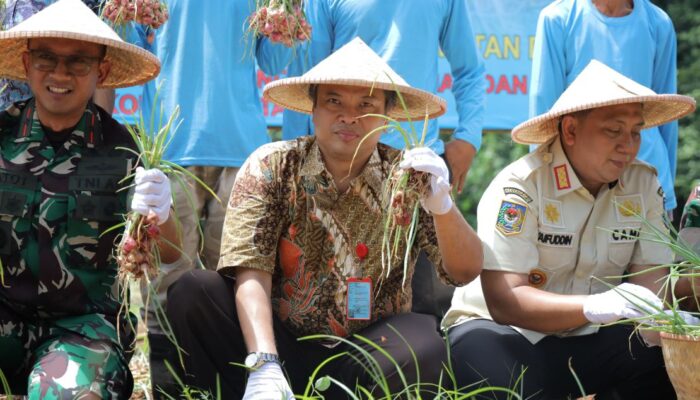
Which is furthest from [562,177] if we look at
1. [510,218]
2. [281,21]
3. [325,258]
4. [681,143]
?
[681,143]

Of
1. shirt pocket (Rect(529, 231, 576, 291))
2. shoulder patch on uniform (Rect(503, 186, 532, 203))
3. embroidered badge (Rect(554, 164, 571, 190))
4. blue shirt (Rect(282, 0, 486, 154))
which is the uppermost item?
blue shirt (Rect(282, 0, 486, 154))

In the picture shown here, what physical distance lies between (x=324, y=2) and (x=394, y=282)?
1413mm

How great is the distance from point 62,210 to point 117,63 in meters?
0.60

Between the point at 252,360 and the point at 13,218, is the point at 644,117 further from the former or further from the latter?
the point at 13,218

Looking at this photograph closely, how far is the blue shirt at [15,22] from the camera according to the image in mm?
3975

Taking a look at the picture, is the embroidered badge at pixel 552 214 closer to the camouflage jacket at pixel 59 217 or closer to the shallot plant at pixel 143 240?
the shallot plant at pixel 143 240

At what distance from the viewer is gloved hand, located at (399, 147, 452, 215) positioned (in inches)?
122

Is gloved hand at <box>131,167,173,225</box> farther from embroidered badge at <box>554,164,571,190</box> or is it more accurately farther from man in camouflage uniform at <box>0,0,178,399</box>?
embroidered badge at <box>554,164,571,190</box>

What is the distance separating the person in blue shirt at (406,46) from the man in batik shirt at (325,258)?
70 cm

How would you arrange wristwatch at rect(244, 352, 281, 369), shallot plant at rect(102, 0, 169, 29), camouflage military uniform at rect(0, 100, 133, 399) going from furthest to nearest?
shallot plant at rect(102, 0, 169, 29) → camouflage military uniform at rect(0, 100, 133, 399) → wristwatch at rect(244, 352, 281, 369)

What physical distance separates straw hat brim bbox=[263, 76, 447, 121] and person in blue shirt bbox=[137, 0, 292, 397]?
38 cm

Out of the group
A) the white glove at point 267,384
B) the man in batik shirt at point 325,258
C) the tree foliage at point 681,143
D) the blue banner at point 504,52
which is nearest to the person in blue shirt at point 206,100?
the man in batik shirt at point 325,258

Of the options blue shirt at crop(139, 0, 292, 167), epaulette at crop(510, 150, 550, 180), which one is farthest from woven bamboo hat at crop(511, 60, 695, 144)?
blue shirt at crop(139, 0, 292, 167)

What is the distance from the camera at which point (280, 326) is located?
3523 mm
